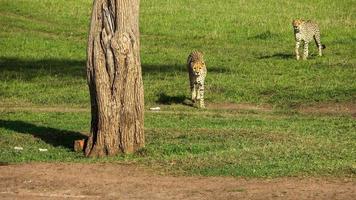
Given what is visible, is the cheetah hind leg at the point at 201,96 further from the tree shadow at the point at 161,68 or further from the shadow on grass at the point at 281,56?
the shadow on grass at the point at 281,56

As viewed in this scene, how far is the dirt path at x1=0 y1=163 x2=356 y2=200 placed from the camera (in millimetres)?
11398

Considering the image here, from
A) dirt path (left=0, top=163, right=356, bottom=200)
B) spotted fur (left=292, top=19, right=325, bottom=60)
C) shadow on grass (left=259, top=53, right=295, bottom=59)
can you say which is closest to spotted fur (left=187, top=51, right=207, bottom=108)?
spotted fur (left=292, top=19, right=325, bottom=60)

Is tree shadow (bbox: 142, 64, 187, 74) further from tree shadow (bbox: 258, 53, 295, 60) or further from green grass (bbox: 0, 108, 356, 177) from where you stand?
green grass (bbox: 0, 108, 356, 177)

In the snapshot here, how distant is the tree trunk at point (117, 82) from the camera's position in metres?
14.8

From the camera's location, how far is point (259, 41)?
33.8m

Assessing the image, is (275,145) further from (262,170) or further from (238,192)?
(238,192)

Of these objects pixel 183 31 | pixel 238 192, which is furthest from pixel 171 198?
pixel 183 31

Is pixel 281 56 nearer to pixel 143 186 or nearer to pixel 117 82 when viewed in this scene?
pixel 117 82

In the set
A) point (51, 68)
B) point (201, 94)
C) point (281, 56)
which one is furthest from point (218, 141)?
point (281, 56)

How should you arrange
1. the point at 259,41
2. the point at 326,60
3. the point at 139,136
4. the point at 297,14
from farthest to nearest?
the point at 297,14
the point at 259,41
the point at 326,60
the point at 139,136

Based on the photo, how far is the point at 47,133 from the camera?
17.5 m

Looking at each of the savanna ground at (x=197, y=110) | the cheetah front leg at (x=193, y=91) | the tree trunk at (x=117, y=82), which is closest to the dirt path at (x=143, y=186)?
the savanna ground at (x=197, y=110)

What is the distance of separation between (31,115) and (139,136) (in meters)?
6.13

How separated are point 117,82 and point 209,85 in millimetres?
9320
